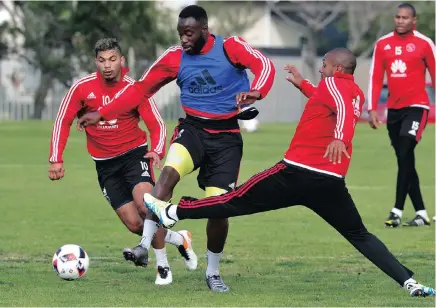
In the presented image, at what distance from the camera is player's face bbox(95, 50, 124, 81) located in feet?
36.2

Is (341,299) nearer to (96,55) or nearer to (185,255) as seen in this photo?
(185,255)

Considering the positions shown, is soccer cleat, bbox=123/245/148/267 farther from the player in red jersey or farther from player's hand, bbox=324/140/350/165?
player's hand, bbox=324/140/350/165

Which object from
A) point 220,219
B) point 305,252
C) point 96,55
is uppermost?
point 96,55

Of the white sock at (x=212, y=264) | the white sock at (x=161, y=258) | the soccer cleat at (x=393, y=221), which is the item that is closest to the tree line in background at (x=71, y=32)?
the soccer cleat at (x=393, y=221)

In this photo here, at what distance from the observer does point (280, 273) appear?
1127cm

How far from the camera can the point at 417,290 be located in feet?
31.2

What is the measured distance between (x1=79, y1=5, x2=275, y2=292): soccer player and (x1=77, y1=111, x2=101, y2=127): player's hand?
677 mm

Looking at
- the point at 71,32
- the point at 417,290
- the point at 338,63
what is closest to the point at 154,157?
the point at 338,63

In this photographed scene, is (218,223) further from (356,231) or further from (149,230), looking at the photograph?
(356,231)

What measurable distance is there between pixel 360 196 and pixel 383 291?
10.5m

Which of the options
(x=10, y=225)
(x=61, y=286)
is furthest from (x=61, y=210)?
(x=61, y=286)

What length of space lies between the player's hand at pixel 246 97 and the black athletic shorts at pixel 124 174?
169 centimetres

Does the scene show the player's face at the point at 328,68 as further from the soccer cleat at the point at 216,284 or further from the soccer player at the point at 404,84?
the soccer player at the point at 404,84

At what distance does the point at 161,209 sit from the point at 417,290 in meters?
2.13
